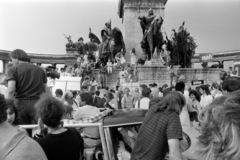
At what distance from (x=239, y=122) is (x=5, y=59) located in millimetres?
51664

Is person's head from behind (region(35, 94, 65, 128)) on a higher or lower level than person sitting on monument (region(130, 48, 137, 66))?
lower

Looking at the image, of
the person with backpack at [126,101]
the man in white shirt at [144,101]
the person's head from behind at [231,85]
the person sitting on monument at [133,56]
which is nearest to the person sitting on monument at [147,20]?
the person sitting on monument at [133,56]

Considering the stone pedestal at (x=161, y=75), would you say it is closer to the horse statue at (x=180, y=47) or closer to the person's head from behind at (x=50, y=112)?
the horse statue at (x=180, y=47)

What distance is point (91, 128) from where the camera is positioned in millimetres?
3457

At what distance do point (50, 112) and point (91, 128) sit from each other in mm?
829

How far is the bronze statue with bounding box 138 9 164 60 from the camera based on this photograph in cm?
2202

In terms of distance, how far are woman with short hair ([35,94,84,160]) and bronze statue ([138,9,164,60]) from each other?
1995 cm

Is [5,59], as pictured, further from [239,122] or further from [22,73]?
[239,122]

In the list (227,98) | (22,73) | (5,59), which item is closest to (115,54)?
(22,73)

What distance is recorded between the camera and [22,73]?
4.35 meters

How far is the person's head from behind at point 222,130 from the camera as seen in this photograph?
3.98ft

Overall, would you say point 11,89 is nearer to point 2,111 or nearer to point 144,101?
point 2,111

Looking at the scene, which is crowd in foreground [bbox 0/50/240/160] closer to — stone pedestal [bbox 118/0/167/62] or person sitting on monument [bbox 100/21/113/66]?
person sitting on monument [bbox 100/21/113/66]

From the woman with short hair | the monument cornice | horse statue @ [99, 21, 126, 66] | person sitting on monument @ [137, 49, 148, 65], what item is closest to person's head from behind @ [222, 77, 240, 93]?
the woman with short hair
